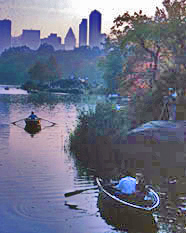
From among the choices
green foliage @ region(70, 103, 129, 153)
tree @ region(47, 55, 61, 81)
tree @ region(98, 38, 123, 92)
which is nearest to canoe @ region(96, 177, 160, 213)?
green foliage @ region(70, 103, 129, 153)

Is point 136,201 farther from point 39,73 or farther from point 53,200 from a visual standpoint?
point 39,73

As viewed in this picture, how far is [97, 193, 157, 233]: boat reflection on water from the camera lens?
18.8 metres

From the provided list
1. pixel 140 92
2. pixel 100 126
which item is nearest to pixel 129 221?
pixel 100 126

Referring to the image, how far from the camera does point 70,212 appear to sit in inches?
813

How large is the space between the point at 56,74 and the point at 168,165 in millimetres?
145659

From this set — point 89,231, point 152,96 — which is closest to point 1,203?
point 89,231

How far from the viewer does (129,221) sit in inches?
759

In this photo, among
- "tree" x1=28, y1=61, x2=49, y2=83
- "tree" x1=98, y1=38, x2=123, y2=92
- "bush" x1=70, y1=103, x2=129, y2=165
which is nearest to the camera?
"bush" x1=70, y1=103, x2=129, y2=165

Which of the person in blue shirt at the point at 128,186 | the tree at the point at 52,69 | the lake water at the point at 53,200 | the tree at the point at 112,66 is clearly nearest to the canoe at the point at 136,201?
the person in blue shirt at the point at 128,186

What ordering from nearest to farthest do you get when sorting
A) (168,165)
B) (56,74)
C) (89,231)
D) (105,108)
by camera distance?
(89,231) < (168,165) < (105,108) < (56,74)

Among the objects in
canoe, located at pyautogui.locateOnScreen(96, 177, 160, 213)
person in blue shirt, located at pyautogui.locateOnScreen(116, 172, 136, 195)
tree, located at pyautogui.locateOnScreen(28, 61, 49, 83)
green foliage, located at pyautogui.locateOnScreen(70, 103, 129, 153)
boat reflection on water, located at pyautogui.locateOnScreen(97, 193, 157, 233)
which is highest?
tree, located at pyautogui.locateOnScreen(28, 61, 49, 83)

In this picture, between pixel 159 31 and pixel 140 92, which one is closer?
pixel 140 92

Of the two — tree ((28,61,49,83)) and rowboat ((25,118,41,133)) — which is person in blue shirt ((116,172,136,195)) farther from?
tree ((28,61,49,83))

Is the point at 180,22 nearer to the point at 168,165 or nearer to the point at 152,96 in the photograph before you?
the point at 152,96
